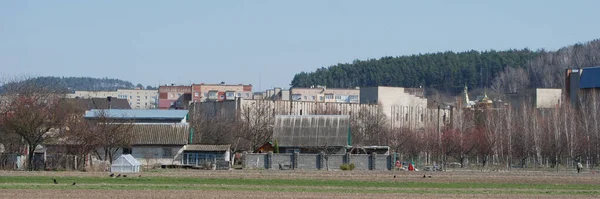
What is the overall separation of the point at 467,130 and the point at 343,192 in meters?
80.0

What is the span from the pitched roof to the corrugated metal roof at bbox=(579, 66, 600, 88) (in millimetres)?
65874

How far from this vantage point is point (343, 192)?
139 feet

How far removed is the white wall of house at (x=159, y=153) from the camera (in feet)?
272

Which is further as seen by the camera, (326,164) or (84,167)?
(326,164)

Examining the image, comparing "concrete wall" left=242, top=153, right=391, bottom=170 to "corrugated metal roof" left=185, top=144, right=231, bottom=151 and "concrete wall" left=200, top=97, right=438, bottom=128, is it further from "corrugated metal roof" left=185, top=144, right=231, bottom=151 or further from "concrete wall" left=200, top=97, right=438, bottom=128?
"concrete wall" left=200, top=97, right=438, bottom=128

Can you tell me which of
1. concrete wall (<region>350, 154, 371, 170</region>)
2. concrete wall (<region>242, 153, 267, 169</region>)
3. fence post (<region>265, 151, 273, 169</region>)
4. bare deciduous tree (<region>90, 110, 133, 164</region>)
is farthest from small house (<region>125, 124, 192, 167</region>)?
concrete wall (<region>350, 154, 371, 170</region>)

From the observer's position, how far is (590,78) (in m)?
135

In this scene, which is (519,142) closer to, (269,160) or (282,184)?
(269,160)

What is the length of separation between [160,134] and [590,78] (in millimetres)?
69951

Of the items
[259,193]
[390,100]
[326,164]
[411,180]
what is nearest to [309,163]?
[326,164]

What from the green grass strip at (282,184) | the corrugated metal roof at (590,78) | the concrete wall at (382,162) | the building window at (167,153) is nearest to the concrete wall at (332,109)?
the corrugated metal roof at (590,78)

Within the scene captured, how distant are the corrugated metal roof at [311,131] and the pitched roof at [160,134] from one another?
365 inches

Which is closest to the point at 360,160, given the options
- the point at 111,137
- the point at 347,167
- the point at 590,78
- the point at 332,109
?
the point at 347,167

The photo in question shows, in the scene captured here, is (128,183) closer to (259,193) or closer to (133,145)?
(259,193)
